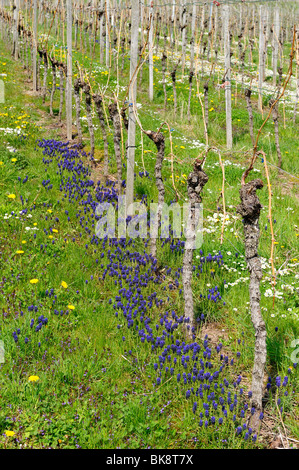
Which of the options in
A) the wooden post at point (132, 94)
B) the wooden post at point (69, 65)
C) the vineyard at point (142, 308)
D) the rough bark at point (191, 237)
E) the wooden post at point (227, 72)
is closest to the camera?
the vineyard at point (142, 308)

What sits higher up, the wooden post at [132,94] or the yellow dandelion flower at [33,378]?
the wooden post at [132,94]

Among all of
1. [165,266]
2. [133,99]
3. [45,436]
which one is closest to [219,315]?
[165,266]

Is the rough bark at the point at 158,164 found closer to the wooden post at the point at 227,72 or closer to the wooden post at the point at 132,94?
the wooden post at the point at 132,94

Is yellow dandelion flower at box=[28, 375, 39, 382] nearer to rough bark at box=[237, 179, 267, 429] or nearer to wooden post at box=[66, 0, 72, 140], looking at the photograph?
rough bark at box=[237, 179, 267, 429]

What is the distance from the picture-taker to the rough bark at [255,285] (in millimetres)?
4016

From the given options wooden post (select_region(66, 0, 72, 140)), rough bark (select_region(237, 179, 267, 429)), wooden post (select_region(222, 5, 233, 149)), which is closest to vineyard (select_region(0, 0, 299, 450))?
rough bark (select_region(237, 179, 267, 429))

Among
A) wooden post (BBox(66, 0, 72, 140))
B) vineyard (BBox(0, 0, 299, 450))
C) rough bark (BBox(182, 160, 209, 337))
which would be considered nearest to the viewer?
vineyard (BBox(0, 0, 299, 450))

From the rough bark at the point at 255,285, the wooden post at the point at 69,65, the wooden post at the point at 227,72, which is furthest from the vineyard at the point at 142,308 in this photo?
the wooden post at the point at 227,72

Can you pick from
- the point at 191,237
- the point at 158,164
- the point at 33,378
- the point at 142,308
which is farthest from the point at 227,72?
the point at 33,378

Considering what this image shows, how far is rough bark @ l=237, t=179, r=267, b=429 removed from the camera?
13.2 feet

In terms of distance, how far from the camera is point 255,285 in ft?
13.5

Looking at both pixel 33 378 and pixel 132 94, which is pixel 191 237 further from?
pixel 132 94

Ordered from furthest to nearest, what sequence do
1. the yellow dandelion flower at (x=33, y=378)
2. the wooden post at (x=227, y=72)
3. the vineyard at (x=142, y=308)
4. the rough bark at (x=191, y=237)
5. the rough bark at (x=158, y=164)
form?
the wooden post at (x=227, y=72) → the rough bark at (x=158, y=164) → the rough bark at (x=191, y=237) → the yellow dandelion flower at (x=33, y=378) → the vineyard at (x=142, y=308)

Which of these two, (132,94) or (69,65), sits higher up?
(69,65)
